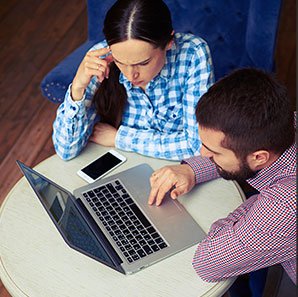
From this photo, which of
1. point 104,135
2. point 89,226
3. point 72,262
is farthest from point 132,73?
point 72,262

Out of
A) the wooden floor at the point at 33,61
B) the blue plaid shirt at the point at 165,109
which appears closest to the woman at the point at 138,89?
the blue plaid shirt at the point at 165,109

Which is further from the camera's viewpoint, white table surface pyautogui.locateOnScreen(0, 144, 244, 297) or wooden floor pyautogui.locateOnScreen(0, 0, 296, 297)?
wooden floor pyautogui.locateOnScreen(0, 0, 296, 297)

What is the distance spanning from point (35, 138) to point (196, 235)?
147cm

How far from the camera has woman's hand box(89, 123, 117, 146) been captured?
1809 mm

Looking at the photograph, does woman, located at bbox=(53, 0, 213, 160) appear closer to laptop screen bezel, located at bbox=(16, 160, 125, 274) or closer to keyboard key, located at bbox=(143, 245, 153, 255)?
laptop screen bezel, located at bbox=(16, 160, 125, 274)

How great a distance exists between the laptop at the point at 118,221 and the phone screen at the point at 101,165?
0.04 meters

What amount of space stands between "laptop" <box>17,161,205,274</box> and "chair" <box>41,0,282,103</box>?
59 centimetres

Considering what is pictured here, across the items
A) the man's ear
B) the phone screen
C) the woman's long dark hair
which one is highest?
the woman's long dark hair

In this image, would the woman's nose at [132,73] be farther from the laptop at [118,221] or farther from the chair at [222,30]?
the chair at [222,30]

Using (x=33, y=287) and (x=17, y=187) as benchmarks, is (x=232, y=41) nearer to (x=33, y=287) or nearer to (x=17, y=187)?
(x=17, y=187)

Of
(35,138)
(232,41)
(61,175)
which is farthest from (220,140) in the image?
(35,138)

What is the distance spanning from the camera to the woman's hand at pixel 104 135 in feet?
5.93

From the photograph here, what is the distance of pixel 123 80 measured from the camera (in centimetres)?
185

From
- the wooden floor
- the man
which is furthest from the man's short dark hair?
the wooden floor
